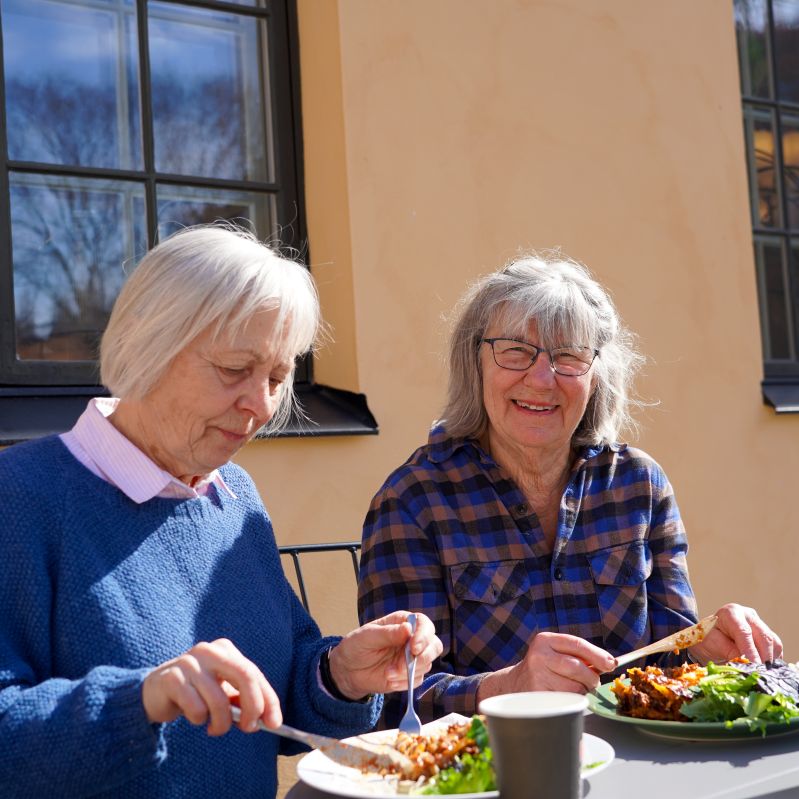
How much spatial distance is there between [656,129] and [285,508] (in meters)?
2.22

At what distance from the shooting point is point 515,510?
2.47 m

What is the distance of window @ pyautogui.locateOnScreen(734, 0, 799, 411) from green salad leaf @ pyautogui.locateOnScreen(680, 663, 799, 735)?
144 inches

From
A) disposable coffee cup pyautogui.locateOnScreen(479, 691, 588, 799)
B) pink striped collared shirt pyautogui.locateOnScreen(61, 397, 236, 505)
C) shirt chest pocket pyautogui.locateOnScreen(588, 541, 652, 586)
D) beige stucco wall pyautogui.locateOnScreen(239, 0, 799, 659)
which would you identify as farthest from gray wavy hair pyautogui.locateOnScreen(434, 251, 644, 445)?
disposable coffee cup pyautogui.locateOnScreen(479, 691, 588, 799)

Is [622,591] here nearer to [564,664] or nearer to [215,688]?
[564,664]

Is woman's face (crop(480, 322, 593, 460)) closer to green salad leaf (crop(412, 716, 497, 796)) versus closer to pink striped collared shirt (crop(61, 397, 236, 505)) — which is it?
pink striped collared shirt (crop(61, 397, 236, 505))

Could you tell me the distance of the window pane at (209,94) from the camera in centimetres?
382

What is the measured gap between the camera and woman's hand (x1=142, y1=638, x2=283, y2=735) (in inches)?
53.0

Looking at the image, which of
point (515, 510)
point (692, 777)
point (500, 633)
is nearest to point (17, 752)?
point (692, 777)

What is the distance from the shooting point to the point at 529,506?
2488mm

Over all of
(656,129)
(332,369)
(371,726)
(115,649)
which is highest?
(656,129)

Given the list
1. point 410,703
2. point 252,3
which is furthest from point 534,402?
point 252,3

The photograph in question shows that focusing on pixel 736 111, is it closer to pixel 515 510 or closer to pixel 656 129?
pixel 656 129

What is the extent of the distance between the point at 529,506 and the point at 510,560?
15 centimetres

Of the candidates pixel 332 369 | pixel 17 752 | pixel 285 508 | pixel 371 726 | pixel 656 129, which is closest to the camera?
pixel 17 752
